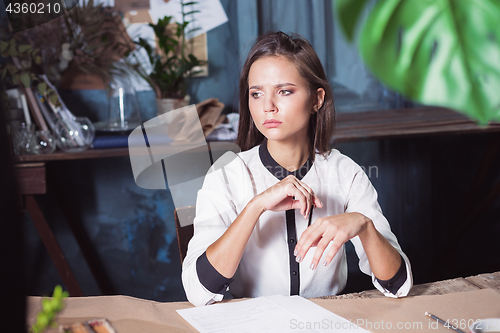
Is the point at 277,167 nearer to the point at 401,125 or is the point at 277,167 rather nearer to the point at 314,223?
the point at 314,223

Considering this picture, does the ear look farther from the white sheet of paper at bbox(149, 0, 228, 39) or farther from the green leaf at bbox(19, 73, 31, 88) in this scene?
the green leaf at bbox(19, 73, 31, 88)

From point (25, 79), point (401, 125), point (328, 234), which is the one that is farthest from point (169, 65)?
point (328, 234)

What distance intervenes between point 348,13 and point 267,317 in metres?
0.54

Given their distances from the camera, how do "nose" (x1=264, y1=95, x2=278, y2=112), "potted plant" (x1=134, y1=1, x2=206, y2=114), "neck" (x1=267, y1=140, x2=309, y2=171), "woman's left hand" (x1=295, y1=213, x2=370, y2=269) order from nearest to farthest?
1. "woman's left hand" (x1=295, y1=213, x2=370, y2=269)
2. "nose" (x1=264, y1=95, x2=278, y2=112)
3. "neck" (x1=267, y1=140, x2=309, y2=171)
4. "potted plant" (x1=134, y1=1, x2=206, y2=114)

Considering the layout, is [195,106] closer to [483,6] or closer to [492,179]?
[483,6]

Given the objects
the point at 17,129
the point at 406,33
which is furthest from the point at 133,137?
the point at 406,33

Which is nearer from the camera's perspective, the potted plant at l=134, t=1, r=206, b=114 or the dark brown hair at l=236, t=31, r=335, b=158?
the dark brown hair at l=236, t=31, r=335, b=158

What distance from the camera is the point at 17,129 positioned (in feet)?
4.54

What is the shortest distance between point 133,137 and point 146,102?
0.26 meters

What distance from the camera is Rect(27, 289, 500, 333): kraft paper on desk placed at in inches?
24.3
